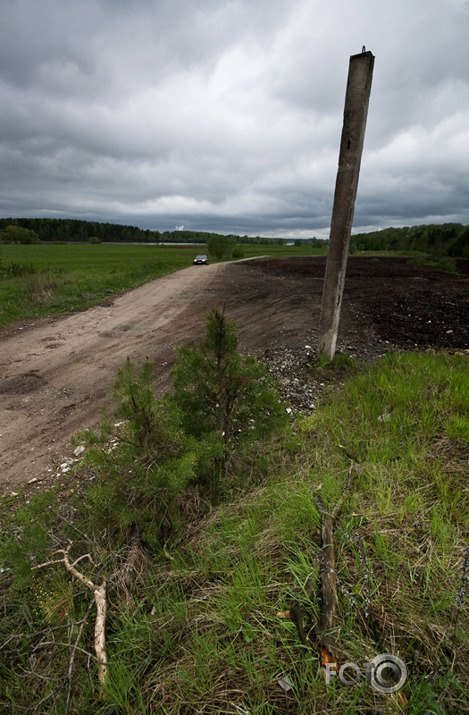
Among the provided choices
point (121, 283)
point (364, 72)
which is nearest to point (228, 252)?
point (121, 283)

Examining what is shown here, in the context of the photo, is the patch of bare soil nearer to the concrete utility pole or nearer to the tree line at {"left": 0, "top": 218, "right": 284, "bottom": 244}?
the concrete utility pole

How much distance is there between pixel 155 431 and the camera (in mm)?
2449

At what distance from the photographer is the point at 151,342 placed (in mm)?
8633

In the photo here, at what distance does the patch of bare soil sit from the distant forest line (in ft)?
156

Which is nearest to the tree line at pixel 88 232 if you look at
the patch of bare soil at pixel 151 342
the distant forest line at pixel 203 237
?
the distant forest line at pixel 203 237

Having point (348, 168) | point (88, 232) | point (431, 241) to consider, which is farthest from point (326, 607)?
point (88, 232)

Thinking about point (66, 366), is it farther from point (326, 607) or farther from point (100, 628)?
point (326, 607)

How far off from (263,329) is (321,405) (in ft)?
14.9

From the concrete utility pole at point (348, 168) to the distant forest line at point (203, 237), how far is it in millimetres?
53994

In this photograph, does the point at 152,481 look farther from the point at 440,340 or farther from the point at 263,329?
the point at 440,340

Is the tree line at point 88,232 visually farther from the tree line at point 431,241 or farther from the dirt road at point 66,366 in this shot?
the dirt road at point 66,366

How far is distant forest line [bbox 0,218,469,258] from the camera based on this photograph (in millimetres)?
60781

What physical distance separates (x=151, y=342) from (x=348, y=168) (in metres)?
5.91

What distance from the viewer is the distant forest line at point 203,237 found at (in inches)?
2393
